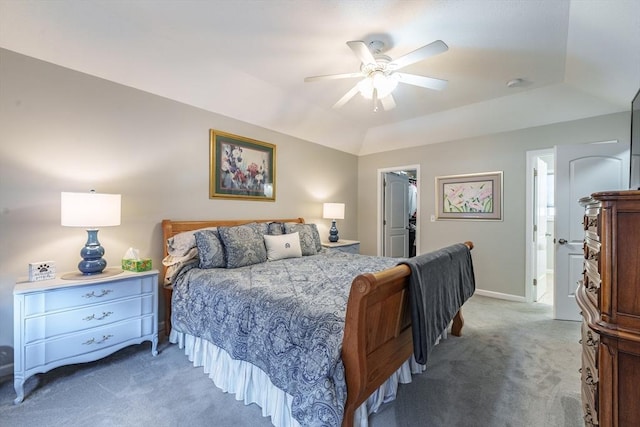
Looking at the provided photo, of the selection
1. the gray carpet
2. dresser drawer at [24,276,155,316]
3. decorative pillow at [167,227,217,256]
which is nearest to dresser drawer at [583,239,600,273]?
the gray carpet

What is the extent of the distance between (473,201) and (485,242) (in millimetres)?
648

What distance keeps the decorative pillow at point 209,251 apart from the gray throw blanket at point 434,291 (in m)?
1.76

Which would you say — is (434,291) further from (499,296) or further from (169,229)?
(499,296)

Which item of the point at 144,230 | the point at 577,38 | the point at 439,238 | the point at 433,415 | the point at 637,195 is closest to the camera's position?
the point at 637,195

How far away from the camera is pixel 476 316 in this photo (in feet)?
11.1

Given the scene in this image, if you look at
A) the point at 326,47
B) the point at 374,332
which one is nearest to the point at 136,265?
the point at 374,332

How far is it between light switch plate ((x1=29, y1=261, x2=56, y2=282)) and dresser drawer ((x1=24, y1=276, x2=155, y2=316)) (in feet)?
0.80

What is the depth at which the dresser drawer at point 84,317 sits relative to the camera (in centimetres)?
186

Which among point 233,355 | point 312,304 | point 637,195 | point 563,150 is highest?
point 563,150

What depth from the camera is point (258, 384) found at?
1765mm

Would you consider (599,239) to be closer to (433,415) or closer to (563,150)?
(433,415)

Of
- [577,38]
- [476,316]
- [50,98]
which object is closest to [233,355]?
[50,98]

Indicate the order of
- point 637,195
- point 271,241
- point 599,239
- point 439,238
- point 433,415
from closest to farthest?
1. point 637,195
2. point 599,239
3. point 433,415
4. point 271,241
5. point 439,238

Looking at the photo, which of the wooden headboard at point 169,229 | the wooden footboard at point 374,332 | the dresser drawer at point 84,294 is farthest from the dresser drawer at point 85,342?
the wooden footboard at point 374,332
